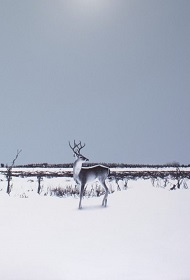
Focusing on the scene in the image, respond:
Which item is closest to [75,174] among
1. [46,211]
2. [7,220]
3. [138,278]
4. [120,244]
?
[46,211]

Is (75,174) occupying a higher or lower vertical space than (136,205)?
higher

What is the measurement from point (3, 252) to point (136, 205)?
3.52m

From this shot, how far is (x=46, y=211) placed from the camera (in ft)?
20.4

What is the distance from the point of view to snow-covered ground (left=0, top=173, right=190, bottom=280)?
10.7ft

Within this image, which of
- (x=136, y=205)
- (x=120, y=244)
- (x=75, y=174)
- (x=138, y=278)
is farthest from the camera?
(x=136, y=205)

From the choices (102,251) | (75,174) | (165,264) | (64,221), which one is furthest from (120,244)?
(75,174)

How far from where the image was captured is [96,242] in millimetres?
4145

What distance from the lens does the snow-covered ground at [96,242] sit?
326 cm

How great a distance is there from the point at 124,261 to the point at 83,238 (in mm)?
946

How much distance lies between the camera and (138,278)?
3127mm

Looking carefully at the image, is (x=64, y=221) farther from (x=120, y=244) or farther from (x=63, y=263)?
(x=63, y=263)

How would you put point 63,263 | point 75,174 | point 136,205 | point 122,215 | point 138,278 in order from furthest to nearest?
1. point 136,205
2. point 75,174
3. point 122,215
4. point 63,263
5. point 138,278

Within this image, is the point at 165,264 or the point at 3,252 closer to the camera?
A: the point at 165,264

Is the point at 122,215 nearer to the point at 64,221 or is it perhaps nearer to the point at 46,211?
the point at 64,221
